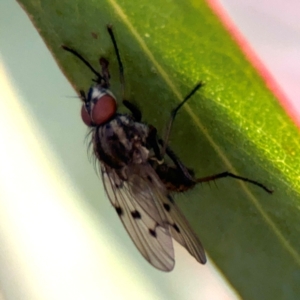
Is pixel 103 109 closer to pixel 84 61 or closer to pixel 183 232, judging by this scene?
pixel 84 61

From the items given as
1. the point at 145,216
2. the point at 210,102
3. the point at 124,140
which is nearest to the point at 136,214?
the point at 145,216

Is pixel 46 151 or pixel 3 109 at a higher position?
pixel 3 109

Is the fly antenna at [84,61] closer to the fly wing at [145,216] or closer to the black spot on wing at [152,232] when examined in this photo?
the fly wing at [145,216]

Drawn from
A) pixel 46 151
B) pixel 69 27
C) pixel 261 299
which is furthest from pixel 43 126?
pixel 261 299

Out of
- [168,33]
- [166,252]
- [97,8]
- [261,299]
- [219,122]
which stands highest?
[97,8]

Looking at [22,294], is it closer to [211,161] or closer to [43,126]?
[43,126]

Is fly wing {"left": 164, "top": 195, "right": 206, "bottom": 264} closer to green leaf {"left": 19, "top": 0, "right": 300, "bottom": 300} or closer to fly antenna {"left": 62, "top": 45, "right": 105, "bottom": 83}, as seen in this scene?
green leaf {"left": 19, "top": 0, "right": 300, "bottom": 300}

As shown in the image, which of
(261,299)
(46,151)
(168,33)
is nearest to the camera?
(168,33)
